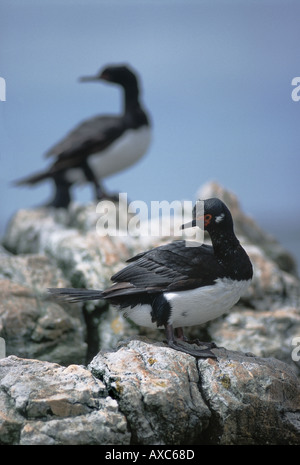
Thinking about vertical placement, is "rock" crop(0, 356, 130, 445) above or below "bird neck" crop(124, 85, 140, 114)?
below

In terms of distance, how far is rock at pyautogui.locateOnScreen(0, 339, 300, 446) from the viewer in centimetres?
406

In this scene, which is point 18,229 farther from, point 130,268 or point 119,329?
point 130,268

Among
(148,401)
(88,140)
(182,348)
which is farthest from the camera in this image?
(88,140)

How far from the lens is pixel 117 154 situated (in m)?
9.66

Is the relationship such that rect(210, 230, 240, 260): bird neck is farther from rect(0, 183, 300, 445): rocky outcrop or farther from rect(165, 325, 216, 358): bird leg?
rect(0, 183, 300, 445): rocky outcrop

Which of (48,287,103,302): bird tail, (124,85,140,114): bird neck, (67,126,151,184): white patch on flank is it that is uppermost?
(124,85,140,114): bird neck

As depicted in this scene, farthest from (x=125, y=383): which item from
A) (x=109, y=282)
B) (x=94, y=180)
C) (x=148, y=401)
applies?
(x=94, y=180)

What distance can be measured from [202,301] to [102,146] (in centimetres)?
516

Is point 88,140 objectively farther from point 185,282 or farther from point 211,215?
point 185,282

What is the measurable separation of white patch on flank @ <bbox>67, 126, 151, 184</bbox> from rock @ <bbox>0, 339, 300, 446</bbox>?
16.9 feet

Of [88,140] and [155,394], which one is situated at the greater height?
[88,140]

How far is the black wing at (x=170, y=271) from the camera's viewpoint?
4.82m

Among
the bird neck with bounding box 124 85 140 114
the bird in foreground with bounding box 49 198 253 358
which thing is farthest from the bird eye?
the bird neck with bounding box 124 85 140 114
